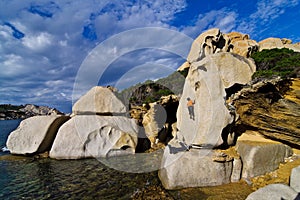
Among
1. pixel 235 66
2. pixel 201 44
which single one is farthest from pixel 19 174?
pixel 201 44

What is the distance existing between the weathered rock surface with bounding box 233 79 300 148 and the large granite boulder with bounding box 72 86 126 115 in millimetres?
9869

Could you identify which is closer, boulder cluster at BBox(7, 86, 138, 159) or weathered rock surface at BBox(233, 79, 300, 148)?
weathered rock surface at BBox(233, 79, 300, 148)

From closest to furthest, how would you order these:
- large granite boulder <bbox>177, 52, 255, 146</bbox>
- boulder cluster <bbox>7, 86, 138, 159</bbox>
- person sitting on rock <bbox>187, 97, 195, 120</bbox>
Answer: large granite boulder <bbox>177, 52, 255, 146</bbox>, person sitting on rock <bbox>187, 97, 195, 120</bbox>, boulder cluster <bbox>7, 86, 138, 159</bbox>

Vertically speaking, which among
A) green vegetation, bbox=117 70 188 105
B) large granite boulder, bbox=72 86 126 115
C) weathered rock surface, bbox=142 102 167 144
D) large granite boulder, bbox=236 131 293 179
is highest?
green vegetation, bbox=117 70 188 105

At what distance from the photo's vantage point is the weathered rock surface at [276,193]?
5.98m

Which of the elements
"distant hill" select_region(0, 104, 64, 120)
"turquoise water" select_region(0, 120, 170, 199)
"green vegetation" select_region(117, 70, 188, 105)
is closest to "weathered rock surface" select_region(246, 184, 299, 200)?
"turquoise water" select_region(0, 120, 170, 199)

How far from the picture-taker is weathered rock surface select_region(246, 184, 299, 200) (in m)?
5.98

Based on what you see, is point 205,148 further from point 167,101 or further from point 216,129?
point 167,101

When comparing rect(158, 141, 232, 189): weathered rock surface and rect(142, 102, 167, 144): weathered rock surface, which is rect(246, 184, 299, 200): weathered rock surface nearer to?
rect(158, 141, 232, 189): weathered rock surface

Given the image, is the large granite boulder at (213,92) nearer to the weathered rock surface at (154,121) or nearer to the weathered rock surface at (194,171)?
the weathered rock surface at (194,171)

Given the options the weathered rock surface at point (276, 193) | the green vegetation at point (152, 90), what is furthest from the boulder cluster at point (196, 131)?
the green vegetation at point (152, 90)

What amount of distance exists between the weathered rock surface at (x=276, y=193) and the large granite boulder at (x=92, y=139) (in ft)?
32.2

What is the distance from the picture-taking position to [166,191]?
7.87 m

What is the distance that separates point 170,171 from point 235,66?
260 inches
